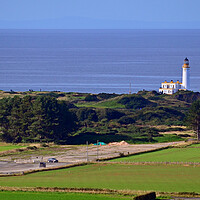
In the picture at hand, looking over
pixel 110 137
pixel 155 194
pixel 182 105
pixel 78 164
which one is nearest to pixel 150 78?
pixel 182 105

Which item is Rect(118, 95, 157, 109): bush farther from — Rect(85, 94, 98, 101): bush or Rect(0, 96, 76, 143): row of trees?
Rect(0, 96, 76, 143): row of trees

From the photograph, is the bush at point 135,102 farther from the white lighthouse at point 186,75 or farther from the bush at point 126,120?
the bush at point 126,120

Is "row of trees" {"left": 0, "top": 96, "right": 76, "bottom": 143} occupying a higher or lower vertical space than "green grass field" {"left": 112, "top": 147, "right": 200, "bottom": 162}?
higher

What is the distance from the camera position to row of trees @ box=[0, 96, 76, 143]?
84.9 m

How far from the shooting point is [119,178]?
164 ft

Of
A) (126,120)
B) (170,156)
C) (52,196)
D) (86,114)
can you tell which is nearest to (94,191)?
(52,196)

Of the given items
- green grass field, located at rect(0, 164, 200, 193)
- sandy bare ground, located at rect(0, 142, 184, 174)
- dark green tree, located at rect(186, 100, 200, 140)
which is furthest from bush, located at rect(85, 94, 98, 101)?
green grass field, located at rect(0, 164, 200, 193)

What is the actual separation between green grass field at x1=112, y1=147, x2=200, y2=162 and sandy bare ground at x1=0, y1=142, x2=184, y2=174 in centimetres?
298

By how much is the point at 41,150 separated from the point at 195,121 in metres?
23.0

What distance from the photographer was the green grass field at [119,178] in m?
45.1

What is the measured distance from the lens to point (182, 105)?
12312 centimetres

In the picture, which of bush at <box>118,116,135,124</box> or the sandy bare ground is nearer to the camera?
the sandy bare ground

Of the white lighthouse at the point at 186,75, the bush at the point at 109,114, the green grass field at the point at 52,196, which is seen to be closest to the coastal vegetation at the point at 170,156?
the green grass field at the point at 52,196

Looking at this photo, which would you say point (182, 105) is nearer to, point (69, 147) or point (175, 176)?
point (69, 147)
